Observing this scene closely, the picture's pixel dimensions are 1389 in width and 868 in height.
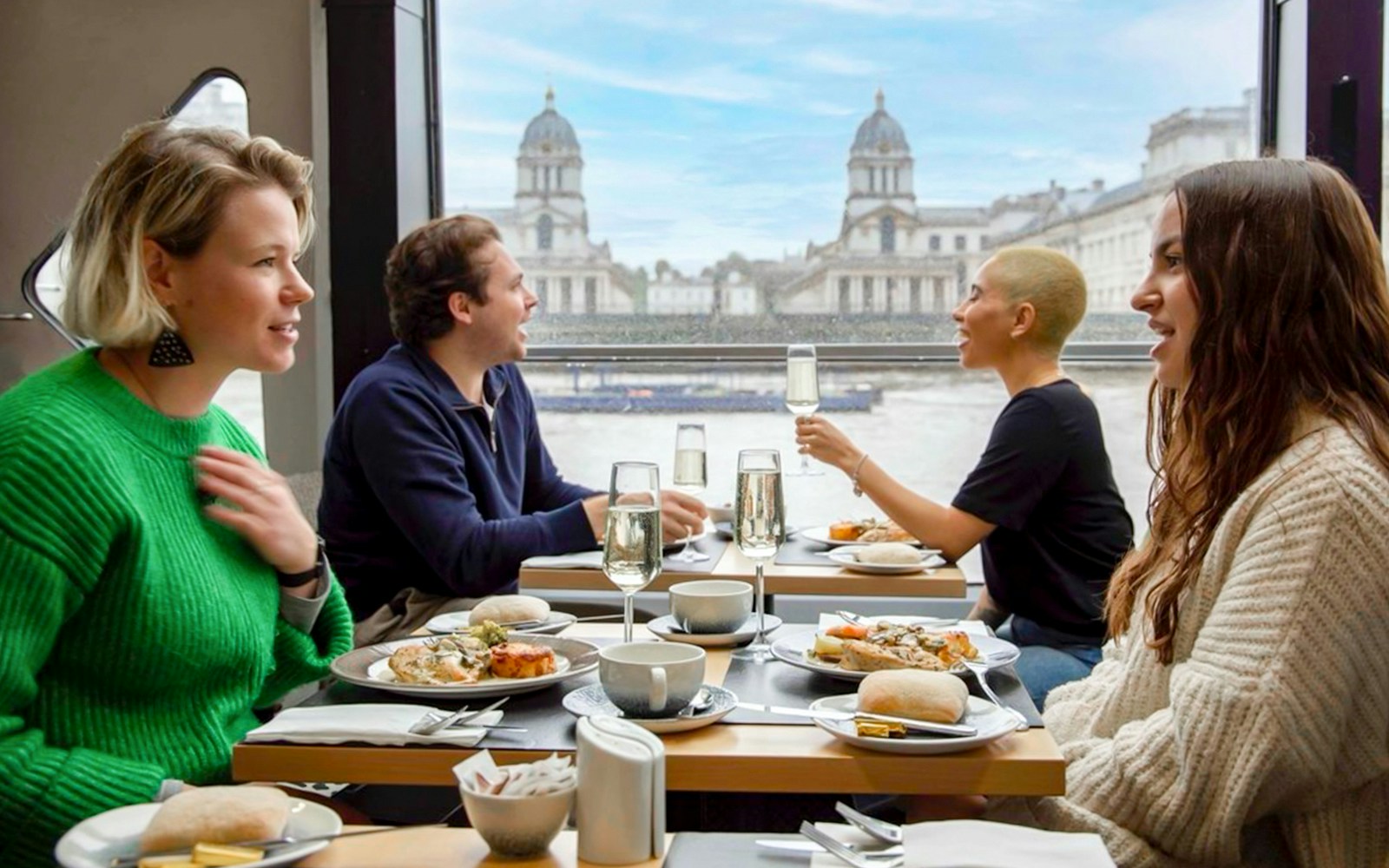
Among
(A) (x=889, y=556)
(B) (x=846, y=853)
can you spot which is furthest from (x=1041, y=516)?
(B) (x=846, y=853)

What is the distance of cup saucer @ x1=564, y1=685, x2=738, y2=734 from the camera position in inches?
59.9

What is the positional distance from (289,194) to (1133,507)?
3357mm

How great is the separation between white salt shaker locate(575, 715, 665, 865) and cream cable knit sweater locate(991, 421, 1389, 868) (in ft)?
2.09

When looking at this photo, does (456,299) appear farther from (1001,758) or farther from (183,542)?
(1001,758)

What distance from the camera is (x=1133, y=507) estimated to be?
4.52 meters

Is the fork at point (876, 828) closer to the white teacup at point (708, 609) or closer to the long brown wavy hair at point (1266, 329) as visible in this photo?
the long brown wavy hair at point (1266, 329)

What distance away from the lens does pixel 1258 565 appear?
151 centimetres

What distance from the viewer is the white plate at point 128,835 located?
1.13 metres

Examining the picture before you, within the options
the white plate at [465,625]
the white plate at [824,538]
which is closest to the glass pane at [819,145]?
the white plate at [824,538]

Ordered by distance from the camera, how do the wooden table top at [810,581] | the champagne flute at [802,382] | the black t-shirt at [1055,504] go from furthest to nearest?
1. the champagne flute at [802,382]
2. the black t-shirt at [1055,504]
3. the wooden table top at [810,581]

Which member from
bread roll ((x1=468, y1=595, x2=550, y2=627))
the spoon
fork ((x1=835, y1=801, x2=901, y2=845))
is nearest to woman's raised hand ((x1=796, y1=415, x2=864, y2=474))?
bread roll ((x1=468, y1=595, x2=550, y2=627))

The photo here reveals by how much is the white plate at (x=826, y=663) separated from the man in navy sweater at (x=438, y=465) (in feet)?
2.67

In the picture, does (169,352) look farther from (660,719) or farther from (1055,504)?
(1055,504)

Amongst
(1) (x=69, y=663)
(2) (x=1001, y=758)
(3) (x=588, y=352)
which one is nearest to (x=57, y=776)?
(1) (x=69, y=663)
